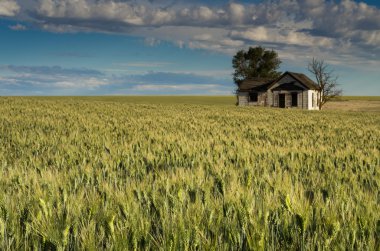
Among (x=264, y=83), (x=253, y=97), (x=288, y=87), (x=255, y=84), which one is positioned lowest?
(x=253, y=97)

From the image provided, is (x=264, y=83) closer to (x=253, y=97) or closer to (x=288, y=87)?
(x=253, y=97)

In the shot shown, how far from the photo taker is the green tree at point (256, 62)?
82.1 meters

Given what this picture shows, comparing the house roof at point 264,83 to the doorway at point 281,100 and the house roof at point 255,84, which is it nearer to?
the house roof at point 255,84

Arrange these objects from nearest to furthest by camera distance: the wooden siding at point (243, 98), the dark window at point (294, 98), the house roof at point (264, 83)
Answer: the dark window at point (294, 98)
the house roof at point (264, 83)
the wooden siding at point (243, 98)

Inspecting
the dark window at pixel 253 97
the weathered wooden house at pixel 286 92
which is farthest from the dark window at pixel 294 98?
the dark window at pixel 253 97

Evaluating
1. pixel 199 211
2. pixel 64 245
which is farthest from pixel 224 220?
pixel 64 245

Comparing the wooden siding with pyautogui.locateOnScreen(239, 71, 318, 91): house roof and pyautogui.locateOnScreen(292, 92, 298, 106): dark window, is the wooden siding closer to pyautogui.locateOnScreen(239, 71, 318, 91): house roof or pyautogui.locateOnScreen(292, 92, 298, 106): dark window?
pyautogui.locateOnScreen(239, 71, 318, 91): house roof

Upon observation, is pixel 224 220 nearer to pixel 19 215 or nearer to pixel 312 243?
pixel 312 243

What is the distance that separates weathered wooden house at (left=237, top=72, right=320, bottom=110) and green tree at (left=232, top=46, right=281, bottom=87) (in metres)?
16.7

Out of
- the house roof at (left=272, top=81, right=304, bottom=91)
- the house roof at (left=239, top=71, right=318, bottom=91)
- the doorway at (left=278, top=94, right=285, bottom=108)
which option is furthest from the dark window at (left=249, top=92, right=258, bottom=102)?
the doorway at (left=278, top=94, right=285, bottom=108)

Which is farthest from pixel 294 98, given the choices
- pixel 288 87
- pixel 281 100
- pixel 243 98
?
pixel 243 98

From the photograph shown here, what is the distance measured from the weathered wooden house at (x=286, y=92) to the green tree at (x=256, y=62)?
54.6 feet

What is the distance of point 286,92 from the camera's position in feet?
200

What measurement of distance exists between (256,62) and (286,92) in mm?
23903
